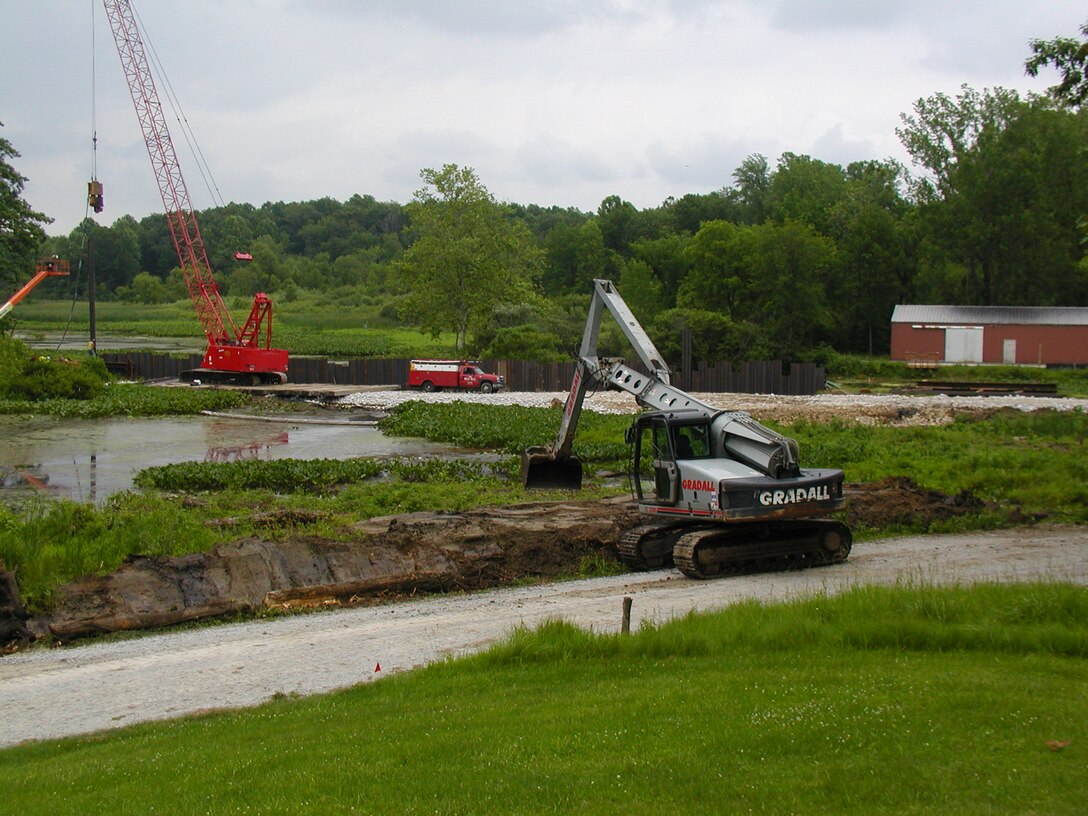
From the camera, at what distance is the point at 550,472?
2464cm

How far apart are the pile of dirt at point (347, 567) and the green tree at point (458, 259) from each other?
64.0m

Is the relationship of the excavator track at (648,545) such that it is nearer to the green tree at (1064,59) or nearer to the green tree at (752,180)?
the green tree at (1064,59)

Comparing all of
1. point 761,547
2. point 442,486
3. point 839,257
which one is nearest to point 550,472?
point 442,486

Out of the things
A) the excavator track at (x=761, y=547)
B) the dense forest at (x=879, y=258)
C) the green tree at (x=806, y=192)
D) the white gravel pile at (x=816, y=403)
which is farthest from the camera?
the green tree at (x=806, y=192)

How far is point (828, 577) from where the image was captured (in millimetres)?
17984

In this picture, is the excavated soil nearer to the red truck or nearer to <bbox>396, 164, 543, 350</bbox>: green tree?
the red truck

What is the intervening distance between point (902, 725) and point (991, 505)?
17925 mm

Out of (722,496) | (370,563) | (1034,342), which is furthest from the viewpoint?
(1034,342)

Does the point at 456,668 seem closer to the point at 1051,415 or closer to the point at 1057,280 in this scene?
the point at 1051,415

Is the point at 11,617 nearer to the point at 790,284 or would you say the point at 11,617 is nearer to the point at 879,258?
the point at 790,284

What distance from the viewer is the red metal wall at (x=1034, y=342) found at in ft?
230

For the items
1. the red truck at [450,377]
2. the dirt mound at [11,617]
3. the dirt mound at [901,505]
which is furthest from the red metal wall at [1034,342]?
the dirt mound at [11,617]

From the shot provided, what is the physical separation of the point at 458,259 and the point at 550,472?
6236 centimetres

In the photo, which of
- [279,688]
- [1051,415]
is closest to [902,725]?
[279,688]
